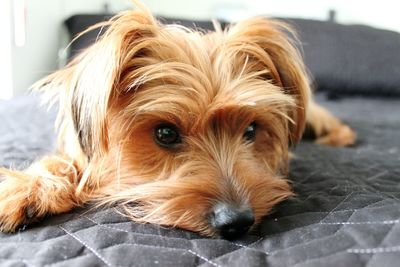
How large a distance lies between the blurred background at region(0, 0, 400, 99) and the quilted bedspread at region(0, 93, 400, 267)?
1.40 m

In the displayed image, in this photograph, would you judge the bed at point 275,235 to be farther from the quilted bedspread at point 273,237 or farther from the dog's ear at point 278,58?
the dog's ear at point 278,58

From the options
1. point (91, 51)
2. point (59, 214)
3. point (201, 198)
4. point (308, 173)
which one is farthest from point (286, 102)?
point (59, 214)

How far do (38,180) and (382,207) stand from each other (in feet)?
2.82

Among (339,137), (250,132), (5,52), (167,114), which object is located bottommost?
(339,137)

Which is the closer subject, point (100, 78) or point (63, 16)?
point (100, 78)

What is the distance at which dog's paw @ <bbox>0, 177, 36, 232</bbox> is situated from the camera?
1176 millimetres

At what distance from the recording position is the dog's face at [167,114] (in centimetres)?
134

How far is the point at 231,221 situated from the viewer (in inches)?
46.4

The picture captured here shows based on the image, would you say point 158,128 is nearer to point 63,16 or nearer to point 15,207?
point 15,207

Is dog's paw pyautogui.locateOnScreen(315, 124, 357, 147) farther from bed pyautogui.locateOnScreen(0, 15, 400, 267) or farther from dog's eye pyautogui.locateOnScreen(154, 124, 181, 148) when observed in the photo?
dog's eye pyautogui.locateOnScreen(154, 124, 181, 148)

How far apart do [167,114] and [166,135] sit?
7 centimetres

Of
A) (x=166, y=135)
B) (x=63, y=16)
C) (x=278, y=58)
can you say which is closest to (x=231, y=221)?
(x=166, y=135)

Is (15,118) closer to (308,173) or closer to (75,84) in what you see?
(75,84)

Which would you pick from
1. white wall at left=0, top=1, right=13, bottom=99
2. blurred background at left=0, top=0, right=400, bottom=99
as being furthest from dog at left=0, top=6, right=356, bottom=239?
white wall at left=0, top=1, right=13, bottom=99
